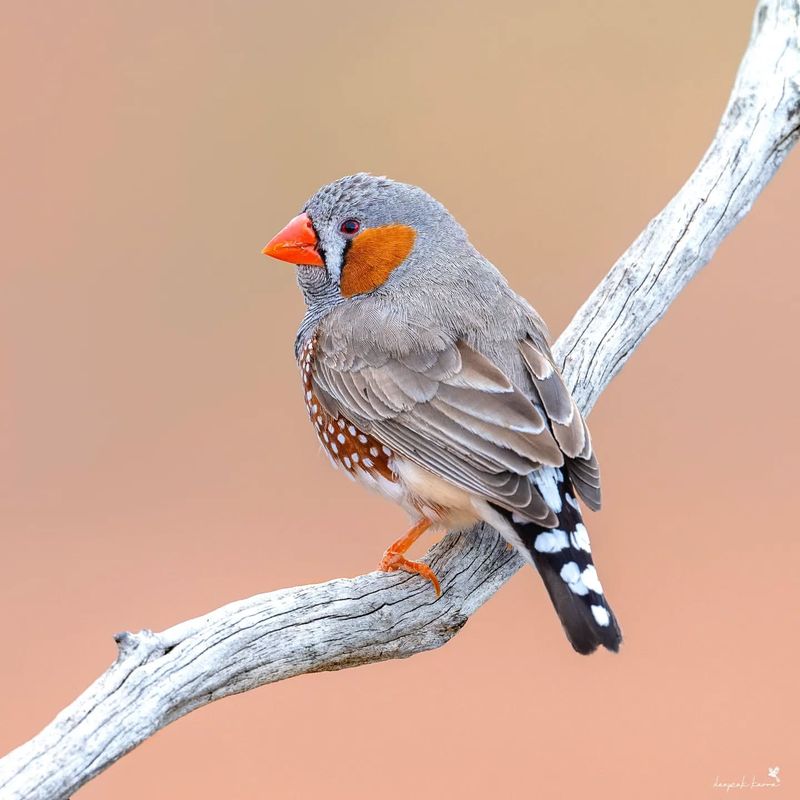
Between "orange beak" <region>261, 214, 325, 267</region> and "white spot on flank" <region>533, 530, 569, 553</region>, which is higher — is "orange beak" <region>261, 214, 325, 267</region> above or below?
above

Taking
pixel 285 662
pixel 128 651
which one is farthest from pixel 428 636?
pixel 128 651

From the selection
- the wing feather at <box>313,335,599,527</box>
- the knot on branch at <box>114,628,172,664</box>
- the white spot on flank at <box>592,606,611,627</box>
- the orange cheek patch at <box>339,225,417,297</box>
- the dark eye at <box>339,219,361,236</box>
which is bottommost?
the white spot on flank at <box>592,606,611,627</box>

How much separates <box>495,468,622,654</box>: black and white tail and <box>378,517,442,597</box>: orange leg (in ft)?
1.12

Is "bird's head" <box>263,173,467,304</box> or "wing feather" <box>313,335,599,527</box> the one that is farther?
"bird's head" <box>263,173,467,304</box>

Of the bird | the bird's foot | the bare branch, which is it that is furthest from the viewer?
the bird's foot

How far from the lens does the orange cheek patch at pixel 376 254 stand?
3.51 meters

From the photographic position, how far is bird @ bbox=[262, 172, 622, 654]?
2.91 meters

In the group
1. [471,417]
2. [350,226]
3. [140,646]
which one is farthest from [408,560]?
[350,226]

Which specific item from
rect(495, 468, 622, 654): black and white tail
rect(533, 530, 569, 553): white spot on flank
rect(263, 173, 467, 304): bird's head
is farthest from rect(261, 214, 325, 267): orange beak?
rect(533, 530, 569, 553): white spot on flank

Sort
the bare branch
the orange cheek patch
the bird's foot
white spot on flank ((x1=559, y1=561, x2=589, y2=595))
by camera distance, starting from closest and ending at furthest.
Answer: the bare branch → white spot on flank ((x1=559, y1=561, x2=589, y2=595)) → the bird's foot → the orange cheek patch

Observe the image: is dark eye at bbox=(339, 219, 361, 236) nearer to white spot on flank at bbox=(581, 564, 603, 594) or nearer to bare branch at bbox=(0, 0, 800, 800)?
bare branch at bbox=(0, 0, 800, 800)

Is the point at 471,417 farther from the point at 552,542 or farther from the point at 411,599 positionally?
the point at 411,599

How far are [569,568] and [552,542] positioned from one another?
81mm

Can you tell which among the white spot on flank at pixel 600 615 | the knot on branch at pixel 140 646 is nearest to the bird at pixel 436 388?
the white spot on flank at pixel 600 615
